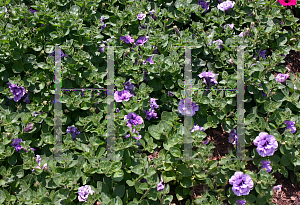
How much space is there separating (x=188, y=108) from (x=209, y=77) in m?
0.48

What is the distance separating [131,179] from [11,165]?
3.93 ft

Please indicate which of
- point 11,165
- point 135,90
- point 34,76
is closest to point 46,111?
point 34,76

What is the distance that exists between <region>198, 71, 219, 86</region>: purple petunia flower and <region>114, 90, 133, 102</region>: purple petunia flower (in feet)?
2.75

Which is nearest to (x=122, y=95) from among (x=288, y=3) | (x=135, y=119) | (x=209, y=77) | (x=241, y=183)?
(x=135, y=119)

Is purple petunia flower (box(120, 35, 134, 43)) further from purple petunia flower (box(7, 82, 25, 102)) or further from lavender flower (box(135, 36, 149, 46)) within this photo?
purple petunia flower (box(7, 82, 25, 102))

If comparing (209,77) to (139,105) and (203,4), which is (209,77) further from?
(203,4)

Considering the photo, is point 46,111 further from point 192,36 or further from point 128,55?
point 192,36

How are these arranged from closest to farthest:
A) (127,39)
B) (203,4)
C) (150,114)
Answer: (150,114), (127,39), (203,4)

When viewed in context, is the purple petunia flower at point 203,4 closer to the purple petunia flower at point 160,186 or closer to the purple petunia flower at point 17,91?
the purple petunia flower at point 160,186

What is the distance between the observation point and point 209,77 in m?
3.43

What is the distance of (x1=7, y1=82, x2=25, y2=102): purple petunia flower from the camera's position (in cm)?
317

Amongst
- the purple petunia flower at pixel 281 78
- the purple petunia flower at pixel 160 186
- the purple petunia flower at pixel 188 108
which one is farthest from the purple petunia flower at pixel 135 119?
the purple petunia flower at pixel 281 78

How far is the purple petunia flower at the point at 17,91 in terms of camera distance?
3170 millimetres

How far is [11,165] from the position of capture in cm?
300
